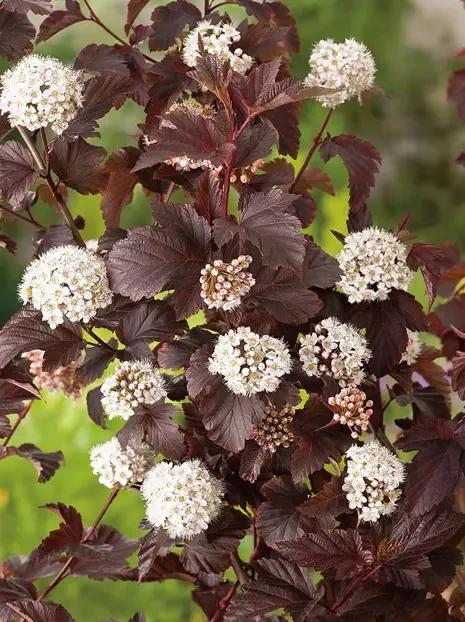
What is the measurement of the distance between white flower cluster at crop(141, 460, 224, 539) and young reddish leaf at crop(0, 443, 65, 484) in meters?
0.14

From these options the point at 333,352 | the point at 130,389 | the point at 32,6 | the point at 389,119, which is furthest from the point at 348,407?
the point at 389,119

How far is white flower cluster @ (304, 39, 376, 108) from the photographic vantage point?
0.72 m

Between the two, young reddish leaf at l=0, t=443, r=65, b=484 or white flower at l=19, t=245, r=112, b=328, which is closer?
white flower at l=19, t=245, r=112, b=328

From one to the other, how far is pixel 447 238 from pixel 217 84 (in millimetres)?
2230

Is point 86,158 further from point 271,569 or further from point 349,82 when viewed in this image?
point 271,569

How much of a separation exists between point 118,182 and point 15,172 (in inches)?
5.3

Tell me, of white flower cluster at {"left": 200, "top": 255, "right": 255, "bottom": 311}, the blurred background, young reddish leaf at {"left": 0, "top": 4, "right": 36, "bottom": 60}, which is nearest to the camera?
white flower cluster at {"left": 200, "top": 255, "right": 255, "bottom": 311}

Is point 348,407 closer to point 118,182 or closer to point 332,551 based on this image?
point 332,551

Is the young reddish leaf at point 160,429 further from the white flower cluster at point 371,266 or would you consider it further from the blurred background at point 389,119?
the blurred background at point 389,119

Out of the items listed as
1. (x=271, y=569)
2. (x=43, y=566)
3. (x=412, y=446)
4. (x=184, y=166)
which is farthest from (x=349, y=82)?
(x=43, y=566)

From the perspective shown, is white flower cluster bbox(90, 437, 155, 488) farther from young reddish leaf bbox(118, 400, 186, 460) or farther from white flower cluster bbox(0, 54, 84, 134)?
white flower cluster bbox(0, 54, 84, 134)

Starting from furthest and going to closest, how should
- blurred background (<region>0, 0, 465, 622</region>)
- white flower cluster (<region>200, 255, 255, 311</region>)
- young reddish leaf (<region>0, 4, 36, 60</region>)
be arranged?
blurred background (<region>0, 0, 465, 622</region>) → young reddish leaf (<region>0, 4, 36, 60</region>) → white flower cluster (<region>200, 255, 255, 311</region>)

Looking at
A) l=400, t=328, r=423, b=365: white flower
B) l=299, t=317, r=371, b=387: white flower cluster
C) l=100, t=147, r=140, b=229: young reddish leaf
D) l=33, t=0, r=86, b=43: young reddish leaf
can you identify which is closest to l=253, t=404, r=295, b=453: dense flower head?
l=299, t=317, r=371, b=387: white flower cluster

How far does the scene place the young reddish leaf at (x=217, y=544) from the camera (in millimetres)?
673
